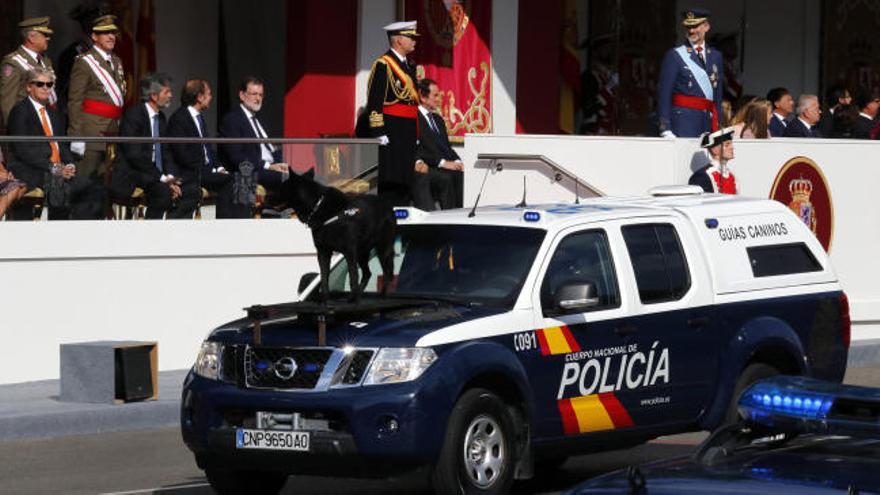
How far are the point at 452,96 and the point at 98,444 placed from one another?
10.4 meters

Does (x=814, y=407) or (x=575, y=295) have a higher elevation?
(x=814, y=407)

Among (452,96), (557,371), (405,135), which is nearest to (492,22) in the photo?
(452,96)

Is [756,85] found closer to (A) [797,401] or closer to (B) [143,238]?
(B) [143,238]

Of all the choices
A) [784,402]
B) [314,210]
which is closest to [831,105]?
[314,210]

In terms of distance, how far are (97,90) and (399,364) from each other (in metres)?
9.19

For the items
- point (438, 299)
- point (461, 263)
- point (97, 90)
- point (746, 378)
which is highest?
point (97, 90)

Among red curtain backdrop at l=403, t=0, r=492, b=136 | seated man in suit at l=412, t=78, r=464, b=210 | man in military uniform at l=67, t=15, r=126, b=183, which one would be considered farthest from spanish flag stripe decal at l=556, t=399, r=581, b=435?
red curtain backdrop at l=403, t=0, r=492, b=136

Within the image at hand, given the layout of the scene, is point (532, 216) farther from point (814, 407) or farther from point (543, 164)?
point (543, 164)

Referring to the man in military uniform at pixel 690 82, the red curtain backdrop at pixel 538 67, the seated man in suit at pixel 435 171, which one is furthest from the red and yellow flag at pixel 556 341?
the red curtain backdrop at pixel 538 67

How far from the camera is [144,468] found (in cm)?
1275

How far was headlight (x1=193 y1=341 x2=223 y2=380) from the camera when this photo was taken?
34.8 feet

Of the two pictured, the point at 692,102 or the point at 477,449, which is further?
the point at 692,102

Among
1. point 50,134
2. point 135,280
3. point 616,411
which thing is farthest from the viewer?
point 135,280

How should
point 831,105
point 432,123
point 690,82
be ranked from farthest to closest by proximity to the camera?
point 831,105 → point 690,82 → point 432,123
